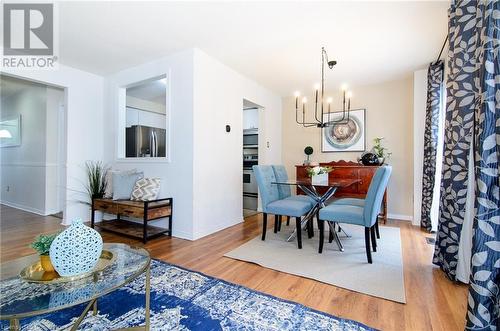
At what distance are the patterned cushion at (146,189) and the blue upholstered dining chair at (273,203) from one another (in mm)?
1404

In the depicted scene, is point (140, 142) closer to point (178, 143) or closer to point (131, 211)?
point (178, 143)

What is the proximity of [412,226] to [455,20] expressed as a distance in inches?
116

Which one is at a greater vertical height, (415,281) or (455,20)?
(455,20)

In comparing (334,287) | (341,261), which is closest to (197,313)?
(334,287)

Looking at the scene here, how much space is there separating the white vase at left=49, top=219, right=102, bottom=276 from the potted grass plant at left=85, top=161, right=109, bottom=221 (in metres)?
2.84

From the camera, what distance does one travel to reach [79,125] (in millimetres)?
3812

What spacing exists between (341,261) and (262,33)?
263cm

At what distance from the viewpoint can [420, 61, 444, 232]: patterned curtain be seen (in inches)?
132

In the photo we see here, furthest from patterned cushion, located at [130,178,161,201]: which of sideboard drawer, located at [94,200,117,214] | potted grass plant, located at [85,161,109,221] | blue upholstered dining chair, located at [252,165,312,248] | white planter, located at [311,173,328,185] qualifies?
white planter, located at [311,173,328,185]

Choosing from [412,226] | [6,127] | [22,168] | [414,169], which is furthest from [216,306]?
[6,127]

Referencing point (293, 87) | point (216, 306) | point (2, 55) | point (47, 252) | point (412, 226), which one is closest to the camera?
point (47, 252)

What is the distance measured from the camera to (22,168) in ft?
17.0

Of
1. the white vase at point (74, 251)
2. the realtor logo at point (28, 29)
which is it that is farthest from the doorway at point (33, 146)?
the white vase at point (74, 251)

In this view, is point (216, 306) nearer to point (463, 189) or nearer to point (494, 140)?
point (494, 140)
